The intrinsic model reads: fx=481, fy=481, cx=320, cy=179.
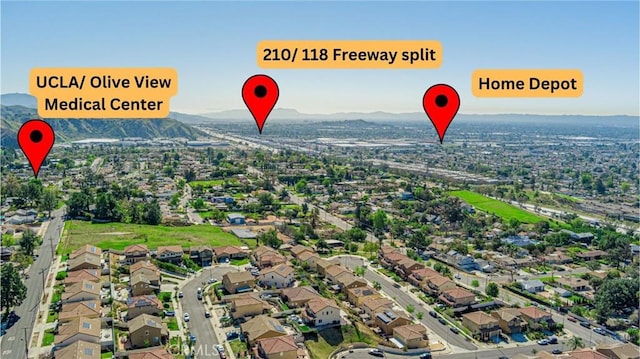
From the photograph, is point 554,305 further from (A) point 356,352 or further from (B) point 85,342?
(B) point 85,342

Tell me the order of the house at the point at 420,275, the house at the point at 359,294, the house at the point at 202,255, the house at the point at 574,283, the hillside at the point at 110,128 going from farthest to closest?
the hillside at the point at 110,128 → the house at the point at 202,255 → the house at the point at 574,283 → the house at the point at 420,275 → the house at the point at 359,294

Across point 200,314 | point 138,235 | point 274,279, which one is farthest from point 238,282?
point 138,235

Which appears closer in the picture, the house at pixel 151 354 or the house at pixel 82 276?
the house at pixel 151 354

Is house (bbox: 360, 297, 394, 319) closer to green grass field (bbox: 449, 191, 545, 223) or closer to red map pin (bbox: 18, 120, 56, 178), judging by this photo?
red map pin (bbox: 18, 120, 56, 178)

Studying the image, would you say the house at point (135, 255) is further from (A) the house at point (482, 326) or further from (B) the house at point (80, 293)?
(A) the house at point (482, 326)

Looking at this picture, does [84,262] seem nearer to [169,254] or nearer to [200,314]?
[169,254]

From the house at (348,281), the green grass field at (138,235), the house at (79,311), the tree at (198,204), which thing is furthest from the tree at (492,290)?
the tree at (198,204)
